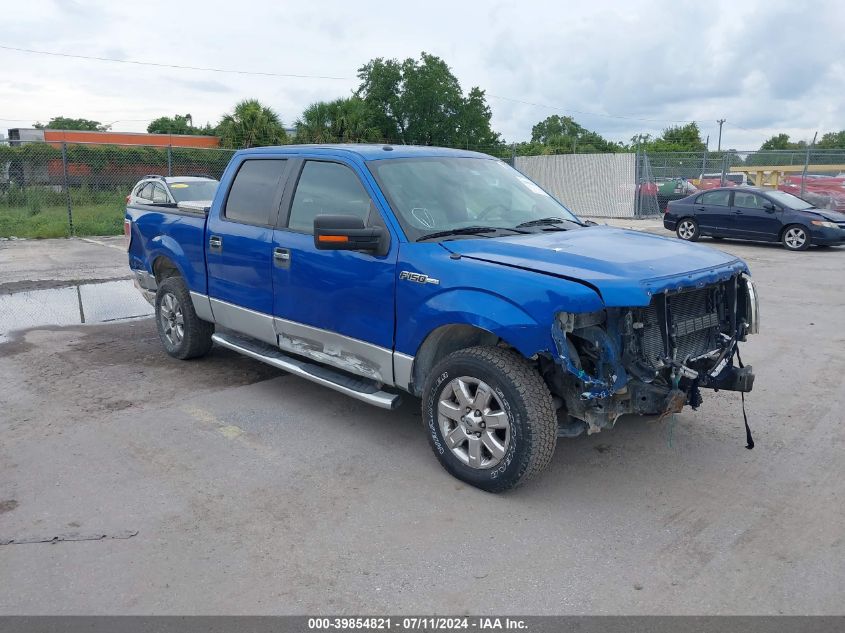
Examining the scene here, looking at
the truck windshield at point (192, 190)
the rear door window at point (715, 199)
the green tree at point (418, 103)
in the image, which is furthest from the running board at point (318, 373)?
the green tree at point (418, 103)

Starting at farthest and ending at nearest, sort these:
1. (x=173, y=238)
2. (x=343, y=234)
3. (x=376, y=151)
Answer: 1. (x=173, y=238)
2. (x=376, y=151)
3. (x=343, y=234)

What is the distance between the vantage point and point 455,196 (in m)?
5.03

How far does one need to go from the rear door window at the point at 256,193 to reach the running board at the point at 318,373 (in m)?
1.02

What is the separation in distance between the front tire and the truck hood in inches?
22.7

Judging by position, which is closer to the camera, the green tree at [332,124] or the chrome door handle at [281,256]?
the chrome door handle at [281,256]

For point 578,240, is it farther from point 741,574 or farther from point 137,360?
point 137,360

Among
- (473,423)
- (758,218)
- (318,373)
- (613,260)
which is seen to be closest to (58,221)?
(318,373)

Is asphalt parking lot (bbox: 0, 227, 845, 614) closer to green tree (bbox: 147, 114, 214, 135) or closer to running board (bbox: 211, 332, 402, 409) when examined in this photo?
running board (bbox: 211, 332, 402, 409)

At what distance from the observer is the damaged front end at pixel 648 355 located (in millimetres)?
3861

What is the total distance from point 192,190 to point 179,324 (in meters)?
8.32

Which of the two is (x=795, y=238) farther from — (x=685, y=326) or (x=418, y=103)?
(x=418, y=103)

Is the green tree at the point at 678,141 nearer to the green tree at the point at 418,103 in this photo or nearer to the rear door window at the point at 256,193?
the green tree at the point at 418,103

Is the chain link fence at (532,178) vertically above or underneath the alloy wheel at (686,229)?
above

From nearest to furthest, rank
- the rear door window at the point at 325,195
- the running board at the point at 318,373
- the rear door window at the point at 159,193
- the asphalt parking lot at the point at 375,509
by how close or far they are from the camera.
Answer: the asphalt parking lot at the point at 375,509 → the running board at the point at 318,373 → the rear door window at the point at 325,195 → the rear door window at the point at 159,193
